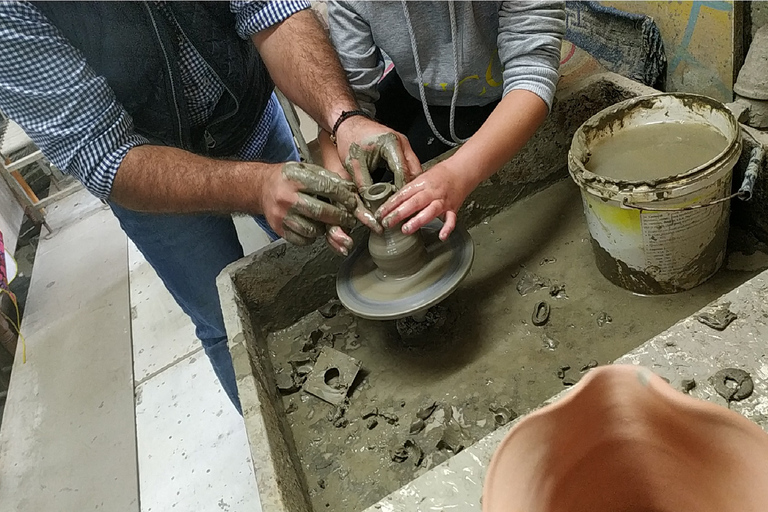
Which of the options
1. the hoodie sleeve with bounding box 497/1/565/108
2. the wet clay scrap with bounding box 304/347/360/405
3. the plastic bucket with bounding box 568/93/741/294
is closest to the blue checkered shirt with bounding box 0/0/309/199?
the wet clay scrap with bounding box 304/347/360/405

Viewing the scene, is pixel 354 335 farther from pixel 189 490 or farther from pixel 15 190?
pixel 15 190

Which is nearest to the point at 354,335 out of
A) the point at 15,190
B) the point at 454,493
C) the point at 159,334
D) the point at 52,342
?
the point at 454,493

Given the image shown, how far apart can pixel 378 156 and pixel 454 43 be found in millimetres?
444

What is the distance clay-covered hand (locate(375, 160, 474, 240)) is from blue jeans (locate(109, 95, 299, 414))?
60cm

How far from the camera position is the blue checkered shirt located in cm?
121

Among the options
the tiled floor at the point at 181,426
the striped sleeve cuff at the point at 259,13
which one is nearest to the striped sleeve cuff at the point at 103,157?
the striped sleeve cuff at the point at 259,13

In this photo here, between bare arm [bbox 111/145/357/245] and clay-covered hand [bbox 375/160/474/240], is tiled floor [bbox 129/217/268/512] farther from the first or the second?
clay-covered hand [bbox 375/160/474/240]

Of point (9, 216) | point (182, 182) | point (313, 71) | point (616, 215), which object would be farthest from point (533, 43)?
point (9, 216)

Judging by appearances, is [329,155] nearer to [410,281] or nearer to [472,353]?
[410,281]

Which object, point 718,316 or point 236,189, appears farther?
point 236,189

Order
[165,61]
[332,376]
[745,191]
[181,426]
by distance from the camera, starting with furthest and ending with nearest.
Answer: [181,426] < [332,376] < [165,61] < [745,191]

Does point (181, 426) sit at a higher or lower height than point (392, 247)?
lower

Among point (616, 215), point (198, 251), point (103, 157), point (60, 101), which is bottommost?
point (616, 215)

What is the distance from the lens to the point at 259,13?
1.60 m
